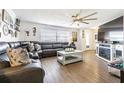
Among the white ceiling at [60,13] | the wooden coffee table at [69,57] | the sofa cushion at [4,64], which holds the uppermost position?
the white ceiling at [60,13]

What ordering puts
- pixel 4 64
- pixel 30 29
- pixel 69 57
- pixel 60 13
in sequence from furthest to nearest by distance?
pixel 30 29 < pixel 69 57 < pixel 60 13 < pixel 4 64

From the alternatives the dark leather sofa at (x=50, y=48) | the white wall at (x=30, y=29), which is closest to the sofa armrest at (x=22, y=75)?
the dark leather sofa at (x=50, y=48)

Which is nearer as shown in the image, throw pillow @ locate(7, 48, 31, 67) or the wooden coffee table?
throw pillow @ locate(7, 48, 31, 67)

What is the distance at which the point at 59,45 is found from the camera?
6.94 m

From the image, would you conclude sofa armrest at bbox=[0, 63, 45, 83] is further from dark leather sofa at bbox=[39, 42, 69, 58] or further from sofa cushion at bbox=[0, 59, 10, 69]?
dark leather sofa at bbox=[39, 42, 69, 58]

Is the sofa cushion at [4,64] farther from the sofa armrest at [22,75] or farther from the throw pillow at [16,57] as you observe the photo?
the sofa armrest at [22,75]

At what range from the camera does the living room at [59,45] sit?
1974mm

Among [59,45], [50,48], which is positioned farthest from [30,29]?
[59,45]

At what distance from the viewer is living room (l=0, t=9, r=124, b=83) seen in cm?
197

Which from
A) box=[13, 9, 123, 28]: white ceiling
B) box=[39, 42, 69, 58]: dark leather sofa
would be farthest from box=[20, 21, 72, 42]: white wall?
box=[13, 9, 123, 28]: white ceiling

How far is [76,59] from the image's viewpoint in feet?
15.3

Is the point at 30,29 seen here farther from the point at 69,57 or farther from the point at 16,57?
the point at 16,57
